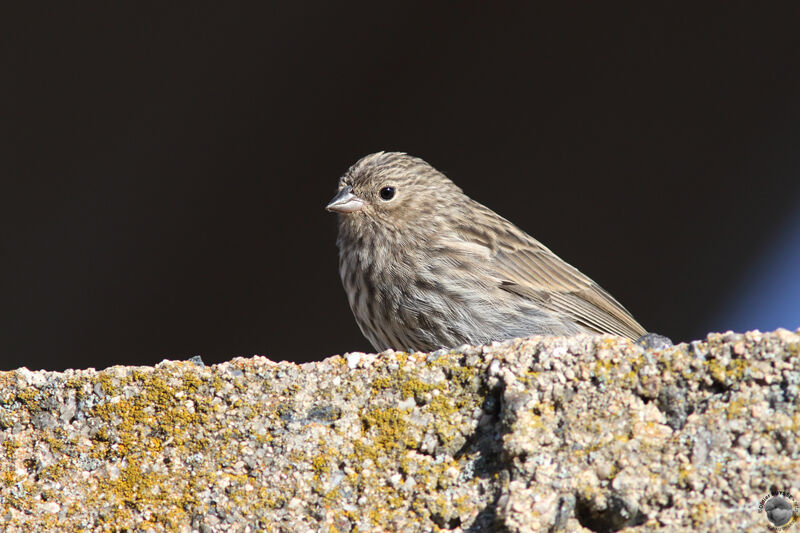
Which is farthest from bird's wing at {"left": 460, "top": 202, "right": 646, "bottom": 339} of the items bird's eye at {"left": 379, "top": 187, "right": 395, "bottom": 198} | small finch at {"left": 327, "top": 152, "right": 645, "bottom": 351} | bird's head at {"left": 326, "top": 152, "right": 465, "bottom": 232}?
bird's eye at {"left": 379, "top": 187, "right": 395, "bottom": 198}

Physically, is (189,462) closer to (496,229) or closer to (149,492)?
(149,492)

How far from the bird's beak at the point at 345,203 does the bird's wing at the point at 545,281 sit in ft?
1.85

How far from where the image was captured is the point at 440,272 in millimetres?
4199

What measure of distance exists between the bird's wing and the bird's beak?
56cm

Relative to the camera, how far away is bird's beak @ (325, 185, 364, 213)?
4910 millimetres

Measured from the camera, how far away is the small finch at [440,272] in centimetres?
400

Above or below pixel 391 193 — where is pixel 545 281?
below

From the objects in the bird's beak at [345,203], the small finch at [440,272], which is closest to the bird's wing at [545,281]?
the small finch at [440,272]

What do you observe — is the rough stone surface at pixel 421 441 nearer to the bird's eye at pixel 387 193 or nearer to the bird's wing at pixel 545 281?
the bird's wing at pixel 545 281

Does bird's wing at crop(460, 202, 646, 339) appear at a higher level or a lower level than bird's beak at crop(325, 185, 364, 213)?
lower

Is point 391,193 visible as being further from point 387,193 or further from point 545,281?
point 545,281

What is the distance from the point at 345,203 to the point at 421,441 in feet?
10.7

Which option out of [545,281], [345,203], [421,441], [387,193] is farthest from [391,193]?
[421,441]

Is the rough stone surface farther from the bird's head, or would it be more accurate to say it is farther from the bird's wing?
the bird's head
